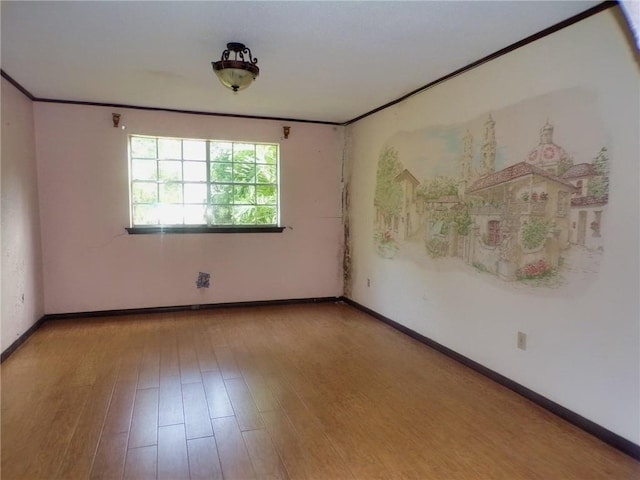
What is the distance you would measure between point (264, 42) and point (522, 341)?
100 inches

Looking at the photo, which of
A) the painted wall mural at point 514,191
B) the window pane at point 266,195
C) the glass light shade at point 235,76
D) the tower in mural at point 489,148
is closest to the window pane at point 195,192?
the window pane at point 266,195

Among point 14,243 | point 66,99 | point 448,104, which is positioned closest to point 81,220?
point 14,243

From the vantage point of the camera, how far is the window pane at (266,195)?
15.8 ft

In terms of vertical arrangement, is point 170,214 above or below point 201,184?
below

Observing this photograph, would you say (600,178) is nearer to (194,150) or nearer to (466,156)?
(466,156)

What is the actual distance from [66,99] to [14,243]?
1.54 m

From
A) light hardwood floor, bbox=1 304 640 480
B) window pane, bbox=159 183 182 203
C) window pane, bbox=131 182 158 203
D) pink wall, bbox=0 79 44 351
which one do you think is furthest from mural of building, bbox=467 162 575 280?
pink wall, bbox=0 79 44 351

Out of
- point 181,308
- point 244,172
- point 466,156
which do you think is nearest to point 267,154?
point 244,172

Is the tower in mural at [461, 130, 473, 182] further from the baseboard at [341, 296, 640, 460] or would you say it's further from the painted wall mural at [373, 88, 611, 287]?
the baseboard at [341, 296, 640, 460]

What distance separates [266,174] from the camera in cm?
482

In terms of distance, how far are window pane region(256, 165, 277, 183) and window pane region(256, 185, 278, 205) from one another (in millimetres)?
72

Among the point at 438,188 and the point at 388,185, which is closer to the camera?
the point at 438,188

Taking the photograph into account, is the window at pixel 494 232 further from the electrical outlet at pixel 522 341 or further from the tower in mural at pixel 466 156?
the electrical outlet at pixel 522 341

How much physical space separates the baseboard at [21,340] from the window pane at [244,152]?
8.48 feet
